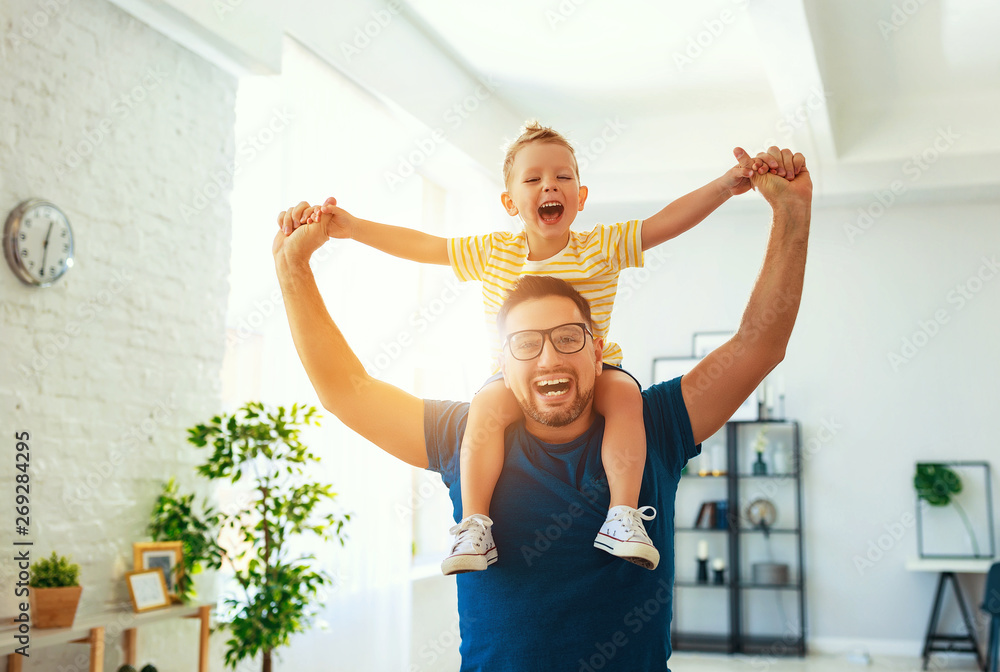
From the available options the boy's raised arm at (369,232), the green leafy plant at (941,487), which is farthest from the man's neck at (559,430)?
the green leafy plant at (941,487)

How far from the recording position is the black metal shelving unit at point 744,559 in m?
6.59

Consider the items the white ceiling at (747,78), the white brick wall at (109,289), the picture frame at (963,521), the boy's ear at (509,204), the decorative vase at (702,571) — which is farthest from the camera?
the decorative vase at (702,571)

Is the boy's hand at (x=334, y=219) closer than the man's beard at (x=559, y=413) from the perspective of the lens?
No

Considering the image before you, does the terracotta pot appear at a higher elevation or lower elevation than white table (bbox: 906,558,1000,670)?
higher

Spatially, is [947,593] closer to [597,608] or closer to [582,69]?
[582,69]

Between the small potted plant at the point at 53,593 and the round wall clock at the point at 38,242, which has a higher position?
the round wall clock at the point at 38,242

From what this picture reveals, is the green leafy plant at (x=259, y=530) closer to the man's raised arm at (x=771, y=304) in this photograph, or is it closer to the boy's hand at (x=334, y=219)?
the boy's hand at (x=334, y=219)

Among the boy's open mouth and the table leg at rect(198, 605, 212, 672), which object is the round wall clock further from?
the boy's open mouth

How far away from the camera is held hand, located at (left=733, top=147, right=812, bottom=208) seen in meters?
1.42

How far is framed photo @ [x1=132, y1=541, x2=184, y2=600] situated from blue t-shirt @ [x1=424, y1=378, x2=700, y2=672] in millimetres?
2304

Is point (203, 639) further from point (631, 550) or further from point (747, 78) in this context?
point (747, 78)

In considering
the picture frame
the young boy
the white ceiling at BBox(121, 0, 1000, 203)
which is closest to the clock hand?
the white ceiling at BBox(121, 0, 1000, 203)

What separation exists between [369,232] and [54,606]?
2.04 m

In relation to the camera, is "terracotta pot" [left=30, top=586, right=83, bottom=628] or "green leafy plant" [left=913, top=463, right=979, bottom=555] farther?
"green leafy plant" [left=913, top=463, right=979, bottom=555]
